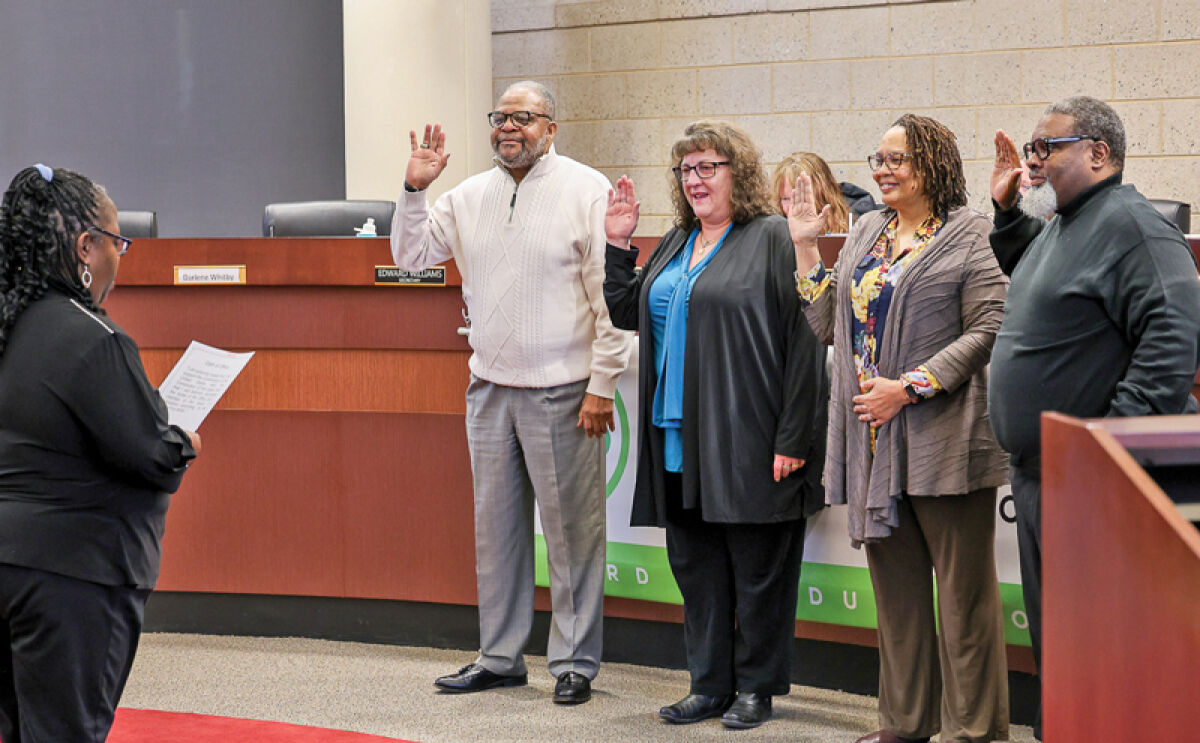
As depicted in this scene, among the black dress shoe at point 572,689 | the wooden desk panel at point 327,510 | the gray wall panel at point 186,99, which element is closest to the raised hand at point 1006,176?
the black dress shoe at point 572,689

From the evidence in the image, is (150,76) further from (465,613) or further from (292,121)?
(465,613)

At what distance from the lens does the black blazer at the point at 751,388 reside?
2.99m

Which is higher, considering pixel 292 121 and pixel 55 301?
pixel 292 121

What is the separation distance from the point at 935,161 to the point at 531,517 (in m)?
Result: 1.49

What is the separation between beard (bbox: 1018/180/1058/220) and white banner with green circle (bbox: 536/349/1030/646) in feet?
2.35

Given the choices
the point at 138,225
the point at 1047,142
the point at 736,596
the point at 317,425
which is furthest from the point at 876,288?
the point at 138,225

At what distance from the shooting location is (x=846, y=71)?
623cm

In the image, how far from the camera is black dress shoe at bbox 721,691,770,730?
3.07m

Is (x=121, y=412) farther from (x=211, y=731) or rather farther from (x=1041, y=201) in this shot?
(x=1041, y=201)

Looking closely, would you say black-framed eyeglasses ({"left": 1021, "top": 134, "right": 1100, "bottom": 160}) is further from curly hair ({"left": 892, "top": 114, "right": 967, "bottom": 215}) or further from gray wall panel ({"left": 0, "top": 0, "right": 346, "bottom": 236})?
gray wall panel ({"left": 0, "top": 0, "right": 346, "bottom": 236})

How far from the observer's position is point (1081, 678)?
4.35ft

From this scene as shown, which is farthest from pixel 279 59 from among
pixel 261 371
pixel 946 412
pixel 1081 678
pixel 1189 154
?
pixel 1081 678

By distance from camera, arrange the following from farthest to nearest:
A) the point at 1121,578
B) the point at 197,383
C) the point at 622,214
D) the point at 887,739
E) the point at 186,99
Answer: the point at 186,99 < the point at 622,214 < the point at 887,739 < the point at 197,383 < the point at 1121,578

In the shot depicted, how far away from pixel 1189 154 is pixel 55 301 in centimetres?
520
